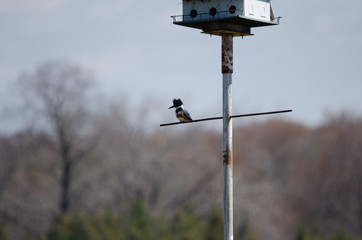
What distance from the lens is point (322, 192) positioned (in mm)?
63781

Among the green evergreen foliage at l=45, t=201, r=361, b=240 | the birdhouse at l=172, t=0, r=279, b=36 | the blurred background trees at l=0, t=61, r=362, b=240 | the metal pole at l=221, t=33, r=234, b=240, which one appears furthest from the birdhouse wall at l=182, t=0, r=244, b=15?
the blurred background trees at l=0, t=61, r=362, b=240

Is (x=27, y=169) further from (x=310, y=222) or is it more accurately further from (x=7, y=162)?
(x=310, y=222)

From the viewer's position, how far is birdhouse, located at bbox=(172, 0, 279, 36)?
529 inches

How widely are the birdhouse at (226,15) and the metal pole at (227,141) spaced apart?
38cm

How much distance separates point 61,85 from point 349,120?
91.9ft

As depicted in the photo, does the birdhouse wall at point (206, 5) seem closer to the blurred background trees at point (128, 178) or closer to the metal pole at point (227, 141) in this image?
the metal pole at point (227, 141)

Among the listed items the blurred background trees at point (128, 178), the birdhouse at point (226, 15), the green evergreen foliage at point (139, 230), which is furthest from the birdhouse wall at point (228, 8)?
the blurred background trees at point (128, 178)

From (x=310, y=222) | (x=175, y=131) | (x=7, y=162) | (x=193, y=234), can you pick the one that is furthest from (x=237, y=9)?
(x=310, y=222)

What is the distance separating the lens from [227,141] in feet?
42.2

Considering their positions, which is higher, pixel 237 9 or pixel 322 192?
pixel 237 9

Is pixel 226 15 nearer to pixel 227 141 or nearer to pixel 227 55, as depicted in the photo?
pixel 227 55

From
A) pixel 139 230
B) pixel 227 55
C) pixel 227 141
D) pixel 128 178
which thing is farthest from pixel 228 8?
pixel 128 178

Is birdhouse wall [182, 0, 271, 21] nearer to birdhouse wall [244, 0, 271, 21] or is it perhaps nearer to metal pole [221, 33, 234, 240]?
birdhouse wall [244, 0, 271, 21]

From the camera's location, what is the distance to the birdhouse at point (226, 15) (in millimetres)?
13430
